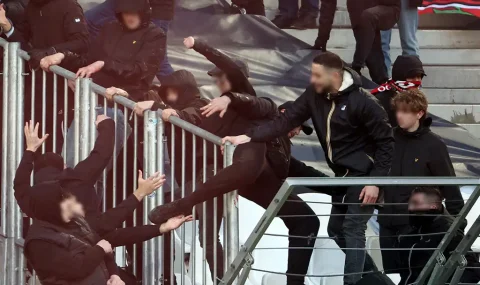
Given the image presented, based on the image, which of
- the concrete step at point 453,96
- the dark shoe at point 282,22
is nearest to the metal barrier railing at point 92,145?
the dark shoe at point 282,22

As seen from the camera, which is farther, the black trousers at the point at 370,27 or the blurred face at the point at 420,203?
the black trousers at the point at 370,27

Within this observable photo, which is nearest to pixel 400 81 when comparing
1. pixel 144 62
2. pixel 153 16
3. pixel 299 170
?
pixel 299 170

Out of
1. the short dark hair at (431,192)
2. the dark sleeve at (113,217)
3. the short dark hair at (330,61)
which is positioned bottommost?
the dark sleeve at (113,217)

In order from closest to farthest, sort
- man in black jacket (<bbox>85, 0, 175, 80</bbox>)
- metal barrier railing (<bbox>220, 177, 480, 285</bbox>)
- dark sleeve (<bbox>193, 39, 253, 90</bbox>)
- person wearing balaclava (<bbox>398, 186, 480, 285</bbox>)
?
metal barrier railing (<bbox>220, 177, 480, 285</bbox>), person wearing balaclava (<bbox>398, 186, 480, 285</bbox>), dark sleeve (<bbox>193, 39, 253, 90</bbox>), man in black jacket (<bbox>85, 0, 175, 80</bbox>)

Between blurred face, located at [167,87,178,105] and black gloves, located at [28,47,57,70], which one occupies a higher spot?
black gloves, located at [28,47,57,70]

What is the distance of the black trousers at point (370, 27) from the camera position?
666cm

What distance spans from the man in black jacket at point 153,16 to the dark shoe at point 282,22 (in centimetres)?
69

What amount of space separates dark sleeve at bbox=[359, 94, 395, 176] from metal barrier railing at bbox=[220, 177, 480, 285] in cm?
47

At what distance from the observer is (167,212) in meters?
4.93

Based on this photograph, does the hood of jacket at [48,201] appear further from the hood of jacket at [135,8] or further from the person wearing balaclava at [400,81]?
the person wearing balaclava at [400,81]

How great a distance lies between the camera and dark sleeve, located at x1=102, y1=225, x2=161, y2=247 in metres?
4.96

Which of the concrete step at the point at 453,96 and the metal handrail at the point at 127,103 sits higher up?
the metal handrail at the point at 127,103

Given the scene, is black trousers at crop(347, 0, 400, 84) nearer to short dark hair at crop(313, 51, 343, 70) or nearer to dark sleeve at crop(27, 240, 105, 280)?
short dark hair at crop(313, 51, 343, 70)

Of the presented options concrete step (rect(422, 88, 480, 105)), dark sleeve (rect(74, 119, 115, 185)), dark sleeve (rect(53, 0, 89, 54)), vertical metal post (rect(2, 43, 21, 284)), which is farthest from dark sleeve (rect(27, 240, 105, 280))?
concrete step (rect(422, 88, 480, 105))
